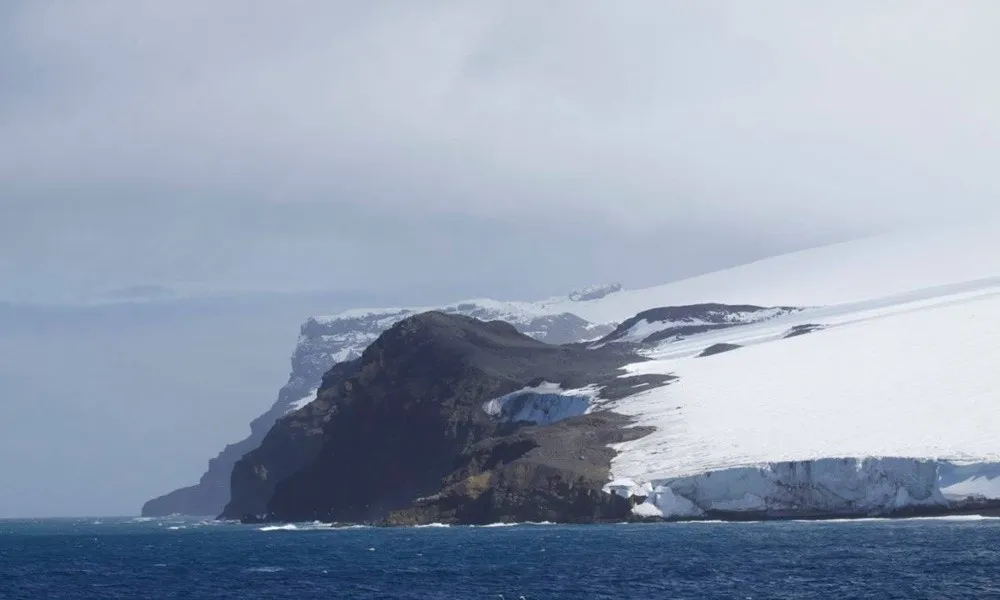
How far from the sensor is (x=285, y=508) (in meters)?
170


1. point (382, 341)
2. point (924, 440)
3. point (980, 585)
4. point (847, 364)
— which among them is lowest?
point (980, 585)

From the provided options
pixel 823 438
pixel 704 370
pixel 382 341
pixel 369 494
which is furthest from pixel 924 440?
pixel 382 341

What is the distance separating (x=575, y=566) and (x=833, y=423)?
Answer: 152 ft

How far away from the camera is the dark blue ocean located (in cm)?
6266

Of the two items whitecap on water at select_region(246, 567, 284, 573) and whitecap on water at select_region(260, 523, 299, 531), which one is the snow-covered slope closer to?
whitecap on water at select_region(260, 523, 299, 531)

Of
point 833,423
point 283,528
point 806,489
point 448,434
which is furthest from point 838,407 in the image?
point 283,528

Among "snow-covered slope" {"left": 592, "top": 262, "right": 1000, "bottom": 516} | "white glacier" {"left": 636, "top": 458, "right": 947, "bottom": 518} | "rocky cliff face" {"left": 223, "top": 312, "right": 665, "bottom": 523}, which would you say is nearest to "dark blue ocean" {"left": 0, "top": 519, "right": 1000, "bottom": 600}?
"white glacier" {"left": 636, "top": 458, "right": 947, "bottom": 518}

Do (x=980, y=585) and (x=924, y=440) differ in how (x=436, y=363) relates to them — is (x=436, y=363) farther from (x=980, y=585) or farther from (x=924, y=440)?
(x=980, y=585)

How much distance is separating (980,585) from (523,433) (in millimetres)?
76662

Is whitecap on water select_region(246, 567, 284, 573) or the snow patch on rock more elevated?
the snow patch on rock

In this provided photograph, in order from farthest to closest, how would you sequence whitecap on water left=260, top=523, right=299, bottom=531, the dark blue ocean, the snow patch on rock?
1. the snow patch on rock
2. whitecap on water left=260, top=523, right=299, bottom=531
3. the dark blue ocean

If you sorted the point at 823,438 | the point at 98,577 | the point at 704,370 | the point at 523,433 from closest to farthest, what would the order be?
1. the point at 98,577
2. the point at 823,438
3. the point at 523,433
4. the point at 704,370

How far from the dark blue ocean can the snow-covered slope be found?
392 centimetres

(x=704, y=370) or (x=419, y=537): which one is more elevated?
A: (x=704, y=370)
